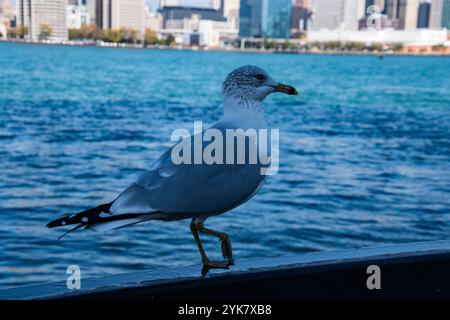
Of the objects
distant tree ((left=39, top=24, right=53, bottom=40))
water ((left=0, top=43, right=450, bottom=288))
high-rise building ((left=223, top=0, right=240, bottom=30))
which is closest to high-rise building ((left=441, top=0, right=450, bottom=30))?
high-rise building ((left=223, top=0, right=240, bottom=30))

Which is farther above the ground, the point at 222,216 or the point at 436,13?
the point at 436,13

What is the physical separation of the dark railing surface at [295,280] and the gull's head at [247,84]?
0.44m

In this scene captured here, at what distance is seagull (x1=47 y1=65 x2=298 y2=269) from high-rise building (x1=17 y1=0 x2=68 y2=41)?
3096 inches

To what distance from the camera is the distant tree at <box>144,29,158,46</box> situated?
3944 inches

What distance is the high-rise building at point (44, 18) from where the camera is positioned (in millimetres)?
77875

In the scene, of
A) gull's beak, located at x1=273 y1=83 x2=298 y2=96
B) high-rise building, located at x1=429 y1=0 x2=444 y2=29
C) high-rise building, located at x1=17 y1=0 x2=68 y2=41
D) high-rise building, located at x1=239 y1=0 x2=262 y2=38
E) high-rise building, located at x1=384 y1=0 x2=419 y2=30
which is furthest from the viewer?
high-rise building, located at x1=239 y1=0 x2=262 y2=38

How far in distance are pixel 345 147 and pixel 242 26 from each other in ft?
334

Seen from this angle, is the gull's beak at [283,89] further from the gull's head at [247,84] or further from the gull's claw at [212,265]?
the gull's claw at [212,265]

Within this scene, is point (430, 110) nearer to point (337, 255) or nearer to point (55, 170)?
point (55, 170)

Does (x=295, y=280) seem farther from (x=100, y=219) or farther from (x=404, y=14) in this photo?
(x=404, y=14)

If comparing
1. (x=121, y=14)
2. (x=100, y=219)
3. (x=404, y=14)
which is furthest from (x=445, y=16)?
(x=100, y=219)

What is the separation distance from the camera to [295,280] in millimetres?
1768

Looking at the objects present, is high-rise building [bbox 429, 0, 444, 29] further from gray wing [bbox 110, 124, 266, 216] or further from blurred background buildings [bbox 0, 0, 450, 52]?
gray wing [bbox 110, 124, 266, 216]

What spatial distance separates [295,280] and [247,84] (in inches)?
20.1
